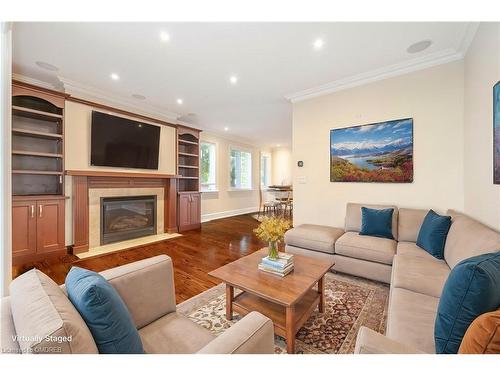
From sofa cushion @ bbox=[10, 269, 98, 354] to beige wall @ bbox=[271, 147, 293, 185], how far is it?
28.2ft

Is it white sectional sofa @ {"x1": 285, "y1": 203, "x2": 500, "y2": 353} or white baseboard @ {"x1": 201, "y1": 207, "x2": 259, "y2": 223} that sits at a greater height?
white sectional sofa @ {"x1": 285, "y1": 203, "x2": 500, "y2": 353}

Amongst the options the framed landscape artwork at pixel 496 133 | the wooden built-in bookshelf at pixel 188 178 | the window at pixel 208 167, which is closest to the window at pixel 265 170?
the window at pixel 208 167

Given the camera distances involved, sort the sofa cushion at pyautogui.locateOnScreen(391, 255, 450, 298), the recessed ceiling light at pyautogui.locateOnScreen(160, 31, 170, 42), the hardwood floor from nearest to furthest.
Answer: the sofa cushion at pyautogui.locateOnScreen(391, 255, 450, 298) < the recessed ceiling light at pyautogui.locateOnScreen(160, 31, 170, 42) < the hardwood floor

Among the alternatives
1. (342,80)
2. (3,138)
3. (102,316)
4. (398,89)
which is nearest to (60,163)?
(3,138)

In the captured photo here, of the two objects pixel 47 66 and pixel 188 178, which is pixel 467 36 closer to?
pixel 47 66

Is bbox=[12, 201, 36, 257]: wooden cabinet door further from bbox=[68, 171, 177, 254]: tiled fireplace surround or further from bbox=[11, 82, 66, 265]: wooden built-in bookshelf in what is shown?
bbox=[68, 171, 177, 254]: tiled fireplace surround

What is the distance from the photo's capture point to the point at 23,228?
2.94 metres

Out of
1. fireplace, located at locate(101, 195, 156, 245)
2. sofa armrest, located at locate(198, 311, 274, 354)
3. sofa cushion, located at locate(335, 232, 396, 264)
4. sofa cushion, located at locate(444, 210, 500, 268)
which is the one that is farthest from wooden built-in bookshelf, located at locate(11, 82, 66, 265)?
sofa cushion, located at locate(444, 210, 500, 268)

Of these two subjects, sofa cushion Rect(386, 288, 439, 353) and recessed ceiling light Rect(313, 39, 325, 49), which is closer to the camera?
sofa cushion Rect(386, 288, 439, 353)

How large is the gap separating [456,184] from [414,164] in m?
0.49

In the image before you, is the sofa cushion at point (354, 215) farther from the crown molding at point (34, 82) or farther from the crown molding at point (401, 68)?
the crown molding at point (34, 82)

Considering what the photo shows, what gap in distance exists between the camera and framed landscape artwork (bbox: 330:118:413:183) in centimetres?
292

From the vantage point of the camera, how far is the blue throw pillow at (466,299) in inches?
33.4

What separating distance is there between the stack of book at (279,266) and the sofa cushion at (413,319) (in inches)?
28.4
